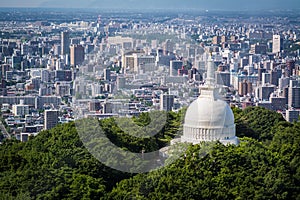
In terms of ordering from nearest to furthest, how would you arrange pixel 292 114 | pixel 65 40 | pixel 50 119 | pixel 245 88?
1. pixel 50 119
2. pixel 292 114
3. pixel 245 88
4. pixel 65 40

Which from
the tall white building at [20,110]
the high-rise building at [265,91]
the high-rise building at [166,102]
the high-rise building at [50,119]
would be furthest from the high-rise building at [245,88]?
the high-rise building at [166,102]

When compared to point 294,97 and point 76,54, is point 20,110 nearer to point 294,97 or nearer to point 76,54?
point 294,97

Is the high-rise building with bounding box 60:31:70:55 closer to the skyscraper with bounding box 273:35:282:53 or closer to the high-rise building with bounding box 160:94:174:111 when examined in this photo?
the skyscraper with bounding box 273:35:282:53

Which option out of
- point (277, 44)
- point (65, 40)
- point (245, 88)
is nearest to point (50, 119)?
point (245, 88)

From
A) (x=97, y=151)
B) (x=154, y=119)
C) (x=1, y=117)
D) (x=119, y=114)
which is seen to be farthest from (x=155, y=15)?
(x=97, y=151)

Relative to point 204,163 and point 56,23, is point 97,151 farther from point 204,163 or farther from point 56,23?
point 56,23

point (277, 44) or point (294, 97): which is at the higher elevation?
point (277, 44)
